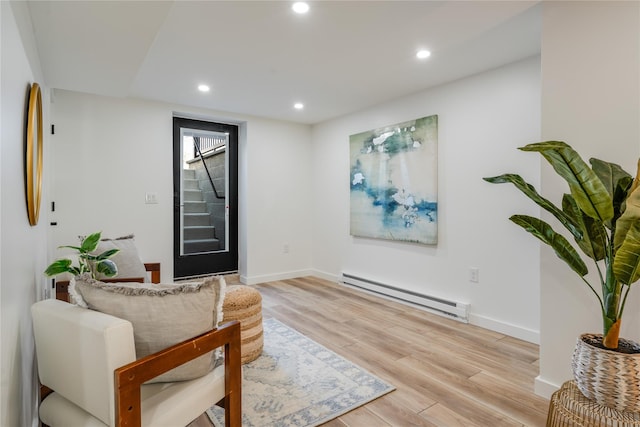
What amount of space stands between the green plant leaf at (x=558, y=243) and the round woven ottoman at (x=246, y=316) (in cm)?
176

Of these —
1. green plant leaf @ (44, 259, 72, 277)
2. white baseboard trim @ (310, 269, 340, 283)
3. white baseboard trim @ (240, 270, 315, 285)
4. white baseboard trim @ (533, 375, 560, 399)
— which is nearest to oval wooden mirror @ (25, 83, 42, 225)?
green plant leaf @ (44, 259, 72, 277)

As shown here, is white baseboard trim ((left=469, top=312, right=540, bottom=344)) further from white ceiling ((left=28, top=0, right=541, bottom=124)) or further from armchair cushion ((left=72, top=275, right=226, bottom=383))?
armchair cushion ((left=72, top=275, right=226, bottom=383))

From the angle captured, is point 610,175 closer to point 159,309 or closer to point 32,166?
point 159,309

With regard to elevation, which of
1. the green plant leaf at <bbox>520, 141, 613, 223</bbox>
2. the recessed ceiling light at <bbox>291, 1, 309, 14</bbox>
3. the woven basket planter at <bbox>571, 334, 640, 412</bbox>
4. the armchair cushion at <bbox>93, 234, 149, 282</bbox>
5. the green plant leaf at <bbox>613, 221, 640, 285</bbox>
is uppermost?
the recessed ceiling light at <bbox>291, 1, 309, 14</bbox>

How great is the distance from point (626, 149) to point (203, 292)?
2079 millimetres

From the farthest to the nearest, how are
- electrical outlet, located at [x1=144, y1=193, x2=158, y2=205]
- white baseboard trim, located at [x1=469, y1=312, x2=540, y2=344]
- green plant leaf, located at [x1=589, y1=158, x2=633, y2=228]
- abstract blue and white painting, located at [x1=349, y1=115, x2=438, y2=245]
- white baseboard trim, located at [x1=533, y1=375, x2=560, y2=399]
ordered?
electrical outlet, located at [x1=144, y1=193, x2=158, y2=205] < abstract blue and white painting, located at [x1=349, y1=115, x2=438, y2=245] < white baseboard trim, located at [x1=469, y1=312, x2=540, y2=344] < white baseboard trim, located at [x1=533, y1=375, x2=560, y2=399] < green plant leaf, located at [x1=589, y1=158, x2=633, y2=228]

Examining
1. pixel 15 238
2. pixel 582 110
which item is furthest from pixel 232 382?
pixel 582 110

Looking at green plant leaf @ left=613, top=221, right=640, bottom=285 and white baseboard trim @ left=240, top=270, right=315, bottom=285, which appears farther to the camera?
white baseboard trim @ left=240, top=270, right=315, bottom=285

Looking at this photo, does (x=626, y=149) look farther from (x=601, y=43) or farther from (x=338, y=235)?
(x=338, y=235)

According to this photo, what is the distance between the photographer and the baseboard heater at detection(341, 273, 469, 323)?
3221 millimetres

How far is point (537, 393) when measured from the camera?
197 cm

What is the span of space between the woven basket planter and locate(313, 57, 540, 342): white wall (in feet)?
5.09

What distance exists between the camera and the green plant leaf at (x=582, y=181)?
51.2 inches

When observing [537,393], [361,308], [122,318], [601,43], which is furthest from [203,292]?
[361,308]
